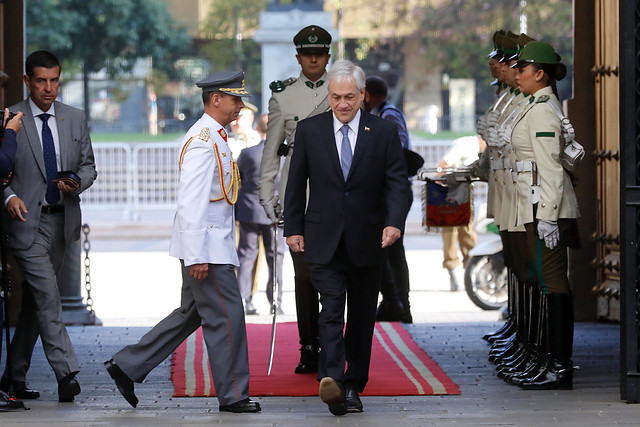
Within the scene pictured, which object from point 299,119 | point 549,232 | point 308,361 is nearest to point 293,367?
point 308,361

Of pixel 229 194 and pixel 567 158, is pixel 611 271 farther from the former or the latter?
pixel 229 194

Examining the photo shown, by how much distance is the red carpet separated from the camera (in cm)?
785

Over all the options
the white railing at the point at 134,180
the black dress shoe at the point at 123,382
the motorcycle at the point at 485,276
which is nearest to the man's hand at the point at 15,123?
the black dress shoe at the point at 123,382

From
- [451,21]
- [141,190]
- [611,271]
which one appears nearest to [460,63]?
[451,21]

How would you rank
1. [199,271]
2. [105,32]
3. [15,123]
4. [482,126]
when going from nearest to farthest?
[199,271] < [15,123] < [482,126] < [105,32]

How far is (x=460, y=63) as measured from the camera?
1468 inches

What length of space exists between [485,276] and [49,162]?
6936 millimetres

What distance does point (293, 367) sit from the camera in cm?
878

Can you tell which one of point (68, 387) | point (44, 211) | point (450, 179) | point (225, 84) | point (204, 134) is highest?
point (225, 84)

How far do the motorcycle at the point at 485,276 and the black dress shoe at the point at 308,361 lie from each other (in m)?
5.29

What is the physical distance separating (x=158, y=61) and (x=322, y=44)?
30640 millimetres

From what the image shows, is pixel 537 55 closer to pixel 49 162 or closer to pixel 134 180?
pixel 49 162

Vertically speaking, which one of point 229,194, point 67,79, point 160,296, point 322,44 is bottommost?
point 160,296

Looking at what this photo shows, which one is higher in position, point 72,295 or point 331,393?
point 72,295
